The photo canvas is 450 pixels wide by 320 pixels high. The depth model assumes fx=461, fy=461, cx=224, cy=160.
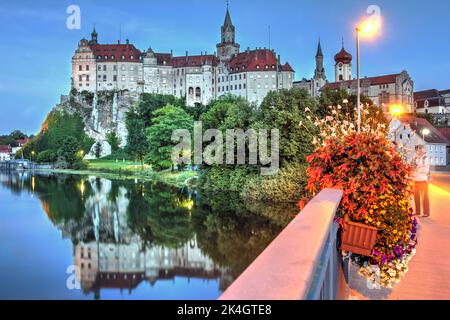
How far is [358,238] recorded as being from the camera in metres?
6.03

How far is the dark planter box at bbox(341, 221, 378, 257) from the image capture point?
5.95 metres

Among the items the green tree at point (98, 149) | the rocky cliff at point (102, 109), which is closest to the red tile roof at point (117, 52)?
the rocky cliff at point (102, 109)

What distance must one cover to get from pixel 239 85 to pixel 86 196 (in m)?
69.2

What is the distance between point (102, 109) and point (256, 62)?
124 feet

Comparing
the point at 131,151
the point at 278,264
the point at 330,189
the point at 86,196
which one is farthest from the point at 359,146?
the point at 131,151

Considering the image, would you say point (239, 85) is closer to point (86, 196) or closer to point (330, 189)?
point (86, 196)

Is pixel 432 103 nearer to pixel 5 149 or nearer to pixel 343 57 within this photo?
pixel 343 57

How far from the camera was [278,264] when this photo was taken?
283 cm

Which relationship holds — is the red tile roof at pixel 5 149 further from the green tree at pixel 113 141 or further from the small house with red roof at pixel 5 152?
the green tree at pixel 113 141

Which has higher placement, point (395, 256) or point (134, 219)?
point (395, 256)

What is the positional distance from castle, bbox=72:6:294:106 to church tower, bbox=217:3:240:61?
1.51 ft

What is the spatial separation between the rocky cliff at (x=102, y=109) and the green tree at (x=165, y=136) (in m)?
54.1

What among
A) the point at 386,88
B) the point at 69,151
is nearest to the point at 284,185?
the point at 69,151

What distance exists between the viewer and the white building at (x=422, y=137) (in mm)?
53556
